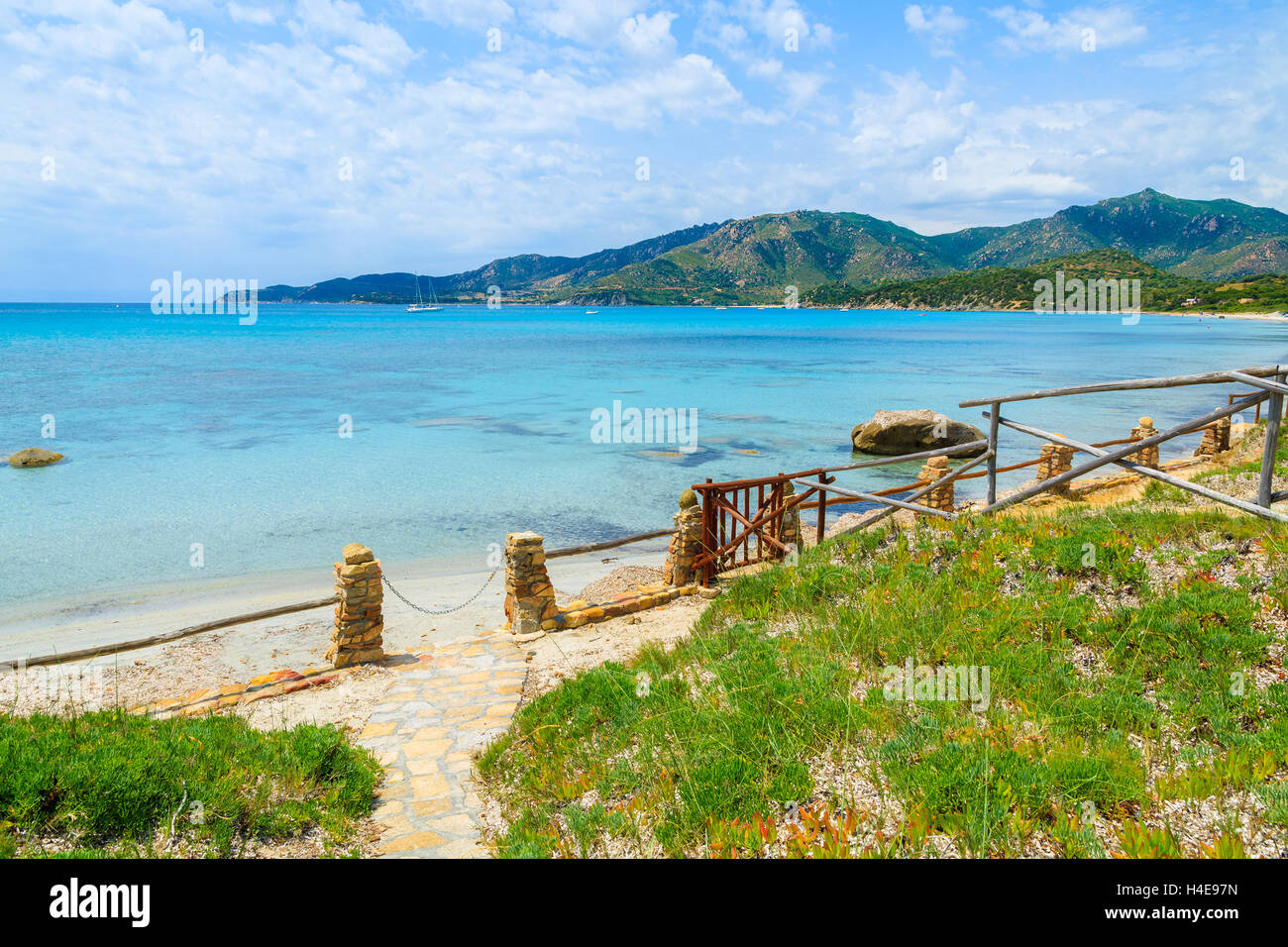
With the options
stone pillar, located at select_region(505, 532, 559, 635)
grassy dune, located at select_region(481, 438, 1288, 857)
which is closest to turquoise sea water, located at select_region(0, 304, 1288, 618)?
stone pillar, located at select_region(505, 532, 559, 635)

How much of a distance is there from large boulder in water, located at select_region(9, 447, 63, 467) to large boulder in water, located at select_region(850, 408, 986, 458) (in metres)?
31.8

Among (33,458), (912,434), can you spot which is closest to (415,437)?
(33,458)

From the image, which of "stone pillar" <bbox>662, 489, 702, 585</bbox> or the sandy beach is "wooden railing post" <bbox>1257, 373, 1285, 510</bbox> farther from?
the sandy beach

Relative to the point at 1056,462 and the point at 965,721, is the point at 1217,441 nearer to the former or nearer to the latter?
the point at 1056,462

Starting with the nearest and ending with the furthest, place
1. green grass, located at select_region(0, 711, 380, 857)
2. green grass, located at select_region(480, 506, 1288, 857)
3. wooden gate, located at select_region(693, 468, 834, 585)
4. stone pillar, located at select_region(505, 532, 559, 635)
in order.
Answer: green grass, located at select_region(480, 506, 1288, 857) → green grass, located at select_region(0, 711, 380, 857) → stone pillar, located at select_region(505, 532, 559, 635) → wooden gate, located at select_region(693, 468, 834, 585)

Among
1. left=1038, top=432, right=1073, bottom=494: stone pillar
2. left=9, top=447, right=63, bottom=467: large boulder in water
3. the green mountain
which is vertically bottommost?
left=9, top=447, right=63, bottom=467: large boulder in water

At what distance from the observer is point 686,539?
38.8 feet

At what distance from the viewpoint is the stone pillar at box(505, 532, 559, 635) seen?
418 inches

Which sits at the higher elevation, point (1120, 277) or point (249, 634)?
point (1120, 277)

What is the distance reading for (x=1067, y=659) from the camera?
6105 millimetres

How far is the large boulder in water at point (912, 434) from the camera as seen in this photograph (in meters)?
28.4

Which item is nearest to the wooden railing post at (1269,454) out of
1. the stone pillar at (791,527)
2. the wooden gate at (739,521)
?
the wooden gate at (739,521)

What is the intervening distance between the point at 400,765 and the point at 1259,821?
6364 mm

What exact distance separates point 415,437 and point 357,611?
24.8 metres
